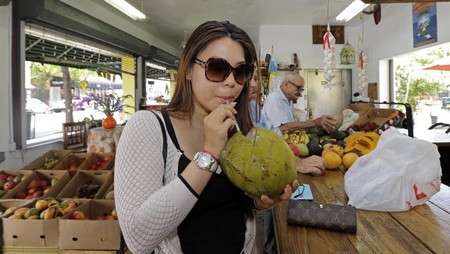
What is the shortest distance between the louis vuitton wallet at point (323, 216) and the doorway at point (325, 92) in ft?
19.9

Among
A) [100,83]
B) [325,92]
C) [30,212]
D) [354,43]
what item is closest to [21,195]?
[30,212]

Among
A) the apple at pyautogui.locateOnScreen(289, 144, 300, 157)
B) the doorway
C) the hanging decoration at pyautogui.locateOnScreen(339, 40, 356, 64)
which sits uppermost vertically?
the hanging decoration at pyautogui.locateOnScreen(339, 40, 356, 64)

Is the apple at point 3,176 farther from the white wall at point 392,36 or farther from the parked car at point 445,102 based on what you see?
the parked car at point 445,102

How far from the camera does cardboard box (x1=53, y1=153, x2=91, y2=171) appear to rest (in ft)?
9.78

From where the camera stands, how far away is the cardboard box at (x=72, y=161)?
2.98m

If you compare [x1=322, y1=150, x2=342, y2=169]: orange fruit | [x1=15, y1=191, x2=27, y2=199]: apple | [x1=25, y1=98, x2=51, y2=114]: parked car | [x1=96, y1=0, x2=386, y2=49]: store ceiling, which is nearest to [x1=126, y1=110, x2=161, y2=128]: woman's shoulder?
[x1=322, y1=150, x2=342, y2=169]: orange fruit

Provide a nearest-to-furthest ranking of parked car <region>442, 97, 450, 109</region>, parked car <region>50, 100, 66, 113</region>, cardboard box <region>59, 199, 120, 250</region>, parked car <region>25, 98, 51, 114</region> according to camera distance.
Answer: cardboard box <region>59, 199, 120, 250</region>
parked car <region>25, 98, 51, 114</region>
parked car <region>50, 100, 66, 113</region>
parked car <region>442, 97, 450, 109</region>

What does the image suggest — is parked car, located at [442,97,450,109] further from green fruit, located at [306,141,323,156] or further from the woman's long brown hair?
the woman's long brown hair

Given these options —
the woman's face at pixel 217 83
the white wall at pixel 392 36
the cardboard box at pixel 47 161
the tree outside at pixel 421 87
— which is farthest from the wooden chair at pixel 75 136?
the tree outside at pixel 421 87

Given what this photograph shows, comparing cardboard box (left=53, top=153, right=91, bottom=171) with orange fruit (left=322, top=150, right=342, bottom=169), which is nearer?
orange fruit (left=322, top=150, right=342, bottom=169)

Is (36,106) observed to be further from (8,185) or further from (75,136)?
(8,185)

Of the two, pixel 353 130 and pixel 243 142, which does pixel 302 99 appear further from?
pixel 243 142

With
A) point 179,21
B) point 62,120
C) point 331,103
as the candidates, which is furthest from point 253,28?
point 62,120

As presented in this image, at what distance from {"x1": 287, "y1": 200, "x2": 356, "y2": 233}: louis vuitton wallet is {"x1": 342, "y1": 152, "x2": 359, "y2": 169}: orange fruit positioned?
0.81 meters
